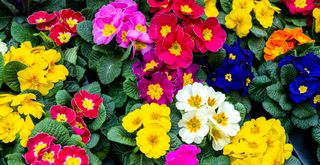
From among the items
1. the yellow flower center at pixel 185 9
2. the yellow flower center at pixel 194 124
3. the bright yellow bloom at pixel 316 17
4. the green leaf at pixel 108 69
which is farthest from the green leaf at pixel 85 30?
the bright yellow bloom at pixel 316 17

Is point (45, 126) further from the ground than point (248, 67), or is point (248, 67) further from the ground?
point (45, 126)

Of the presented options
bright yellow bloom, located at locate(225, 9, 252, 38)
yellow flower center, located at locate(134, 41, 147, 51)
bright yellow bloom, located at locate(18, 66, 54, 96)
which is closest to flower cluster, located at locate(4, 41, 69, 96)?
bright yellow bloom, located at locate(18, 66, 54, 96)

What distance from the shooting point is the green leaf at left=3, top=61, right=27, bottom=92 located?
8.01 feet

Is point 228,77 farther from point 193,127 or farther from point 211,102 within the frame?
point 193,127

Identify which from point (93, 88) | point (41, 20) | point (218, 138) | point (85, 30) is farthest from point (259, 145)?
point (41, 20)

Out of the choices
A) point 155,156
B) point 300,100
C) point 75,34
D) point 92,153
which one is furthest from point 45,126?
point 300,100

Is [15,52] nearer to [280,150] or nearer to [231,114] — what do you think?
[231,114]

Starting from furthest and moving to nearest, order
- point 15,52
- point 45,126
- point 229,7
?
1. point 229,7
2. point 15,52
3. point 45,126

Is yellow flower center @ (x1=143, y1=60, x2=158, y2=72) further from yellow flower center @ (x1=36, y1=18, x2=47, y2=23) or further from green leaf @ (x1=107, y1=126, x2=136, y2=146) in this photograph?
yellow flower center @ (x1=36, y1=18, x2=47, y2=23)

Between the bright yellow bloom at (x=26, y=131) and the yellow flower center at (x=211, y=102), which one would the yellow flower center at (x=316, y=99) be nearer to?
the yellow flower center at (x=211, y=102)

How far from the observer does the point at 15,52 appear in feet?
8.36

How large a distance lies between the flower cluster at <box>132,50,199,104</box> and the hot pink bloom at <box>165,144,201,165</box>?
1.05 feet

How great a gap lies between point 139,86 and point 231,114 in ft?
1.38

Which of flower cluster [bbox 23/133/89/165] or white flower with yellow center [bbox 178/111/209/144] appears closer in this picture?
flower cluster [bbox 23/133/89/165]
